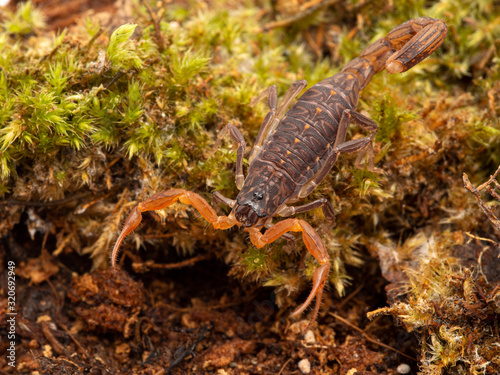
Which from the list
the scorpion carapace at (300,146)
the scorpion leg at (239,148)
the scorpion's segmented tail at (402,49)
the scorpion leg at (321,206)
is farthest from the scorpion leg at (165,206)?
the scorpion's segmented tail at (402,49)

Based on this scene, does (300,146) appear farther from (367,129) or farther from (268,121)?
(367,129)

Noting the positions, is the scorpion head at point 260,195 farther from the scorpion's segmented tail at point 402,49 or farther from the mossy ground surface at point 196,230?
the scorpion's segmented tail at point 402,49

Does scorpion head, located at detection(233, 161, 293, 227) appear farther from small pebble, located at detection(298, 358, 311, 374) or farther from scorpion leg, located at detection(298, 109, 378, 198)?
small pebble, located at detection(298, 358, 311, 374)

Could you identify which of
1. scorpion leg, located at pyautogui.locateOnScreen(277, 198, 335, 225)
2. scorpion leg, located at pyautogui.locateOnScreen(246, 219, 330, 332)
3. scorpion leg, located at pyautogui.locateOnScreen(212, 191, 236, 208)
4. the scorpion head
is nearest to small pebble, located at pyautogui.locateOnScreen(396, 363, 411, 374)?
scorpion leg, located at pyautogui.locateOnScreen(246, 219, 330, 332)

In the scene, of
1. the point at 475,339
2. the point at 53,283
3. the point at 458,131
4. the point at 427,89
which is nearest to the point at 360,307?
the point at 475,339

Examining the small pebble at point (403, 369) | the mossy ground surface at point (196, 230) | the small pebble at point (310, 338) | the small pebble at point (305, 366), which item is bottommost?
the small pebble at point (403, 369)

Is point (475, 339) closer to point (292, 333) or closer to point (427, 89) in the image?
point (292, 333)
